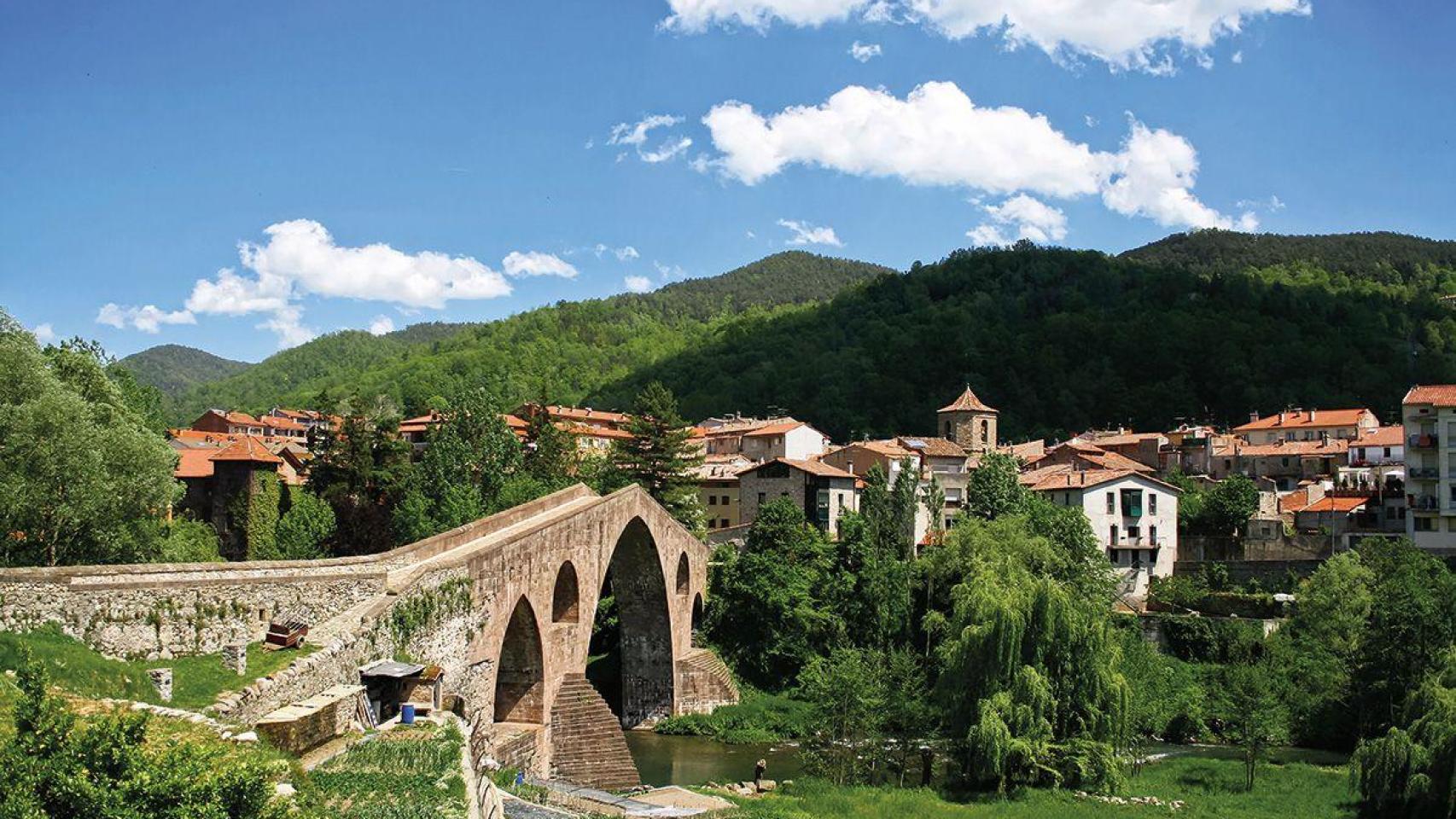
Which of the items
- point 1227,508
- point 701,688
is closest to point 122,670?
point 701,688

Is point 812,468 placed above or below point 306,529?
above

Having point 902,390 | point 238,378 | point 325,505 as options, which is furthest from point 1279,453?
point 238,378

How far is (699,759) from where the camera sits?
39062mm

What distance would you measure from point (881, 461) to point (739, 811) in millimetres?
39296

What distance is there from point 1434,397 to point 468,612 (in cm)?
4792

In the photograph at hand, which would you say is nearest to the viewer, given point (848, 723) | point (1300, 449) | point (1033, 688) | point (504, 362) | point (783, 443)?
point (1033, 688)

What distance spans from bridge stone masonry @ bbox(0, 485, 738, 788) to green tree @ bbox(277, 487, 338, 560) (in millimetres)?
13888

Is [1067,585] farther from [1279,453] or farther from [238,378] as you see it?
[238,378]

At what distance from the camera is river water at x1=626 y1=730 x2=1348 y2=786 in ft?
118

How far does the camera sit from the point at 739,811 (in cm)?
2558

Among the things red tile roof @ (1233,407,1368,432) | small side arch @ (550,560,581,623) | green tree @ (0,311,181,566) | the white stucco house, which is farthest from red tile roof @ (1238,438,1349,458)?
green tree @ (0,311,181,566)

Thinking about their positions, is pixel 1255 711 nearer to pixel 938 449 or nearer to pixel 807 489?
pixel 807 489

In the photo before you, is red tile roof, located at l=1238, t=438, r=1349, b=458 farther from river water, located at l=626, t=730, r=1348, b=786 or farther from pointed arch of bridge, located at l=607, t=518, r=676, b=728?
pointed arch of bridge, located at l=607, t=518, r=676, b=728

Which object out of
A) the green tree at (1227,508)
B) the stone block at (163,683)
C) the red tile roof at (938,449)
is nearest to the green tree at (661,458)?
the red tile roof at (938,449)
